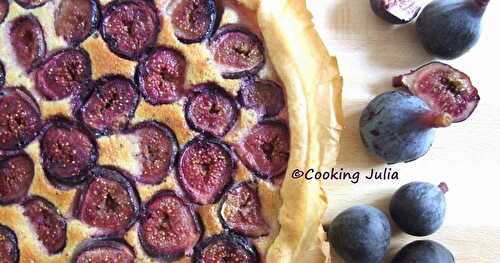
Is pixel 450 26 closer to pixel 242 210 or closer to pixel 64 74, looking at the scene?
pixel 242 210

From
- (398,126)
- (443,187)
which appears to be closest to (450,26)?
(398,126)

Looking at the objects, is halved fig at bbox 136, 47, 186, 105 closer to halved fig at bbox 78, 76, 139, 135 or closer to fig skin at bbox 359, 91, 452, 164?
halved fig at bbox 78, 76, 139, 135

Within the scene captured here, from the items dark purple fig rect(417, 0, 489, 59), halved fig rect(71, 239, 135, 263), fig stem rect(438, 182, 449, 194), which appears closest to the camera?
halved fig rect(71, 239, 135, 263)

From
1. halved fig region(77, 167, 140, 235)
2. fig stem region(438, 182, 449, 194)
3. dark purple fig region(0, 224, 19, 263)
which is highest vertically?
halved fig region(77, 167, 140, 235)

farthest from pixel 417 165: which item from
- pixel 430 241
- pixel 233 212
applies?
pixel 233 212

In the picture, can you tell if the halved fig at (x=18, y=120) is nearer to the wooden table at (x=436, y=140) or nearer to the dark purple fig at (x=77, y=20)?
the dark purple fig at (x=77, y=20)

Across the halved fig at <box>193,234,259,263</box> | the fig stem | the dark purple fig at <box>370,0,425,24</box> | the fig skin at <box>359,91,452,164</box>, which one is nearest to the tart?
the halved fig at <box>193,234,259,263</box>
